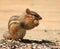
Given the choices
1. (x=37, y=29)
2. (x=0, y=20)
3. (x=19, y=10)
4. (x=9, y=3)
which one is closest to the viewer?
(x=37, y=29)

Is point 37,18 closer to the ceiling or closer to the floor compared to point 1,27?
closer to the ceiling

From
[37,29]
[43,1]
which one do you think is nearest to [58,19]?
[37,29]

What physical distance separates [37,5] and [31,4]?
0.07 meters

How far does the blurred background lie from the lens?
125 inches

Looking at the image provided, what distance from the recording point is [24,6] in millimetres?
4102

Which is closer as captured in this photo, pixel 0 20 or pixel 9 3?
pixel 0 20

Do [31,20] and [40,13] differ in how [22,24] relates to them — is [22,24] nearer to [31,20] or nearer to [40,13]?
[31,20]

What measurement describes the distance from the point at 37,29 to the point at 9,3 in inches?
37.7

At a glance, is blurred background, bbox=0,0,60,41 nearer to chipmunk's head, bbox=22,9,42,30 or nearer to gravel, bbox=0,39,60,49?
gravel, bbox=0,39,60,49

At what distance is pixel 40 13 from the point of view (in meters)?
3.83

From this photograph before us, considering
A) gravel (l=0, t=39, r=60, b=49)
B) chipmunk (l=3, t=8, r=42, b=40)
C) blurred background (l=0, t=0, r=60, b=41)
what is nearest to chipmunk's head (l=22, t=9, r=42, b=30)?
chipmunk (l=3, t=8, r=42, b=40)

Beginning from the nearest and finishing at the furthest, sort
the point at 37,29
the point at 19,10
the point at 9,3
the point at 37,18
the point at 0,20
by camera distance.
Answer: the point at 37,18
the point at 37,29
the point at 0,20
the point at 19,10
the point at 9,3

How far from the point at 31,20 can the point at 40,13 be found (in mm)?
1217

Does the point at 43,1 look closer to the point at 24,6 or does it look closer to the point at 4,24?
the point at 24,6
